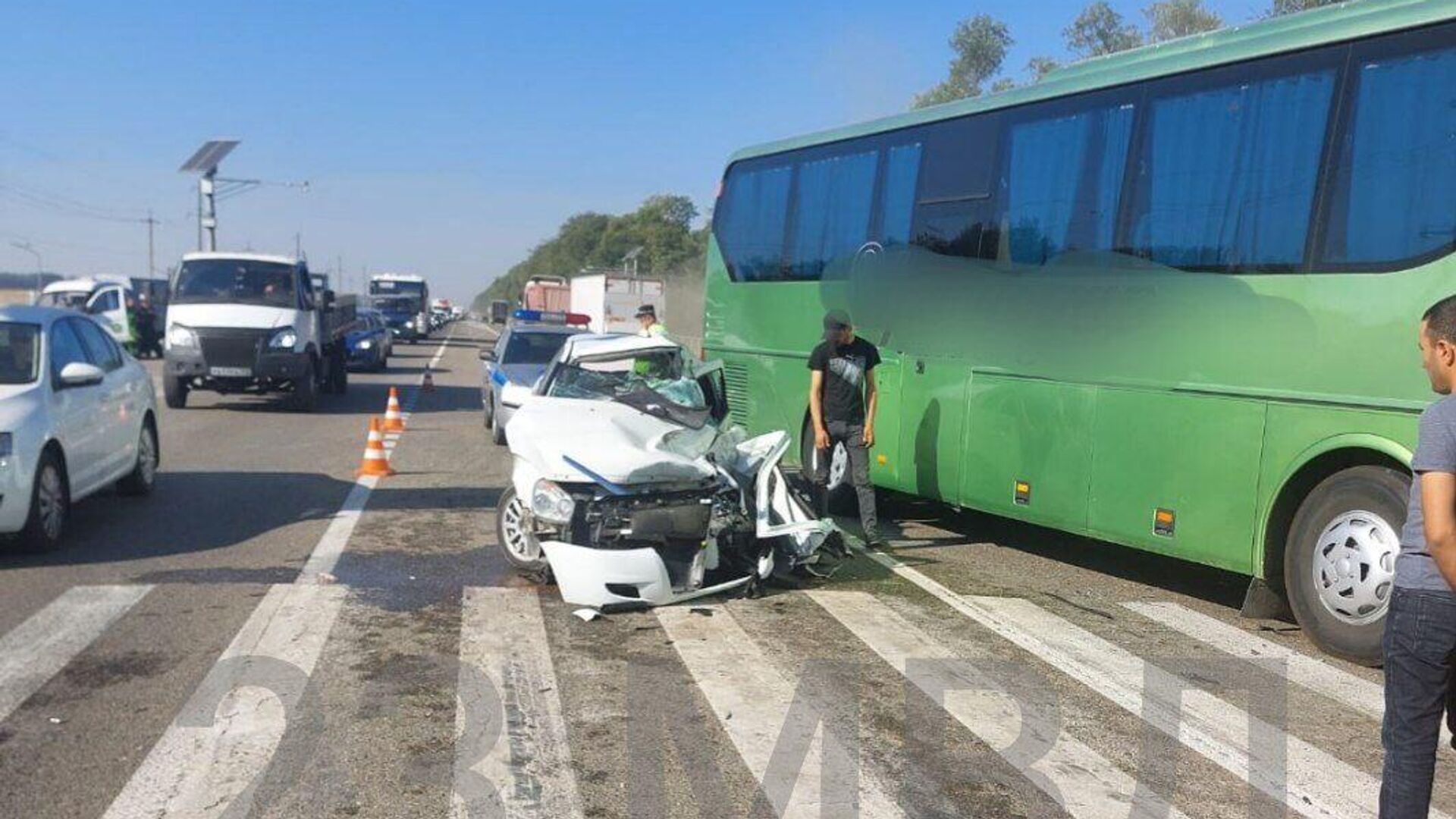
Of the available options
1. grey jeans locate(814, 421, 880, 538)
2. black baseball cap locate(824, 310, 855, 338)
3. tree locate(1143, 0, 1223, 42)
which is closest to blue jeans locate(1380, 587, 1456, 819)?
grey jeans locate(814, 421, 880, 538)

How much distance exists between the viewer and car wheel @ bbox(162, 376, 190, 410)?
19312 mm

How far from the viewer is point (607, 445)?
739cm

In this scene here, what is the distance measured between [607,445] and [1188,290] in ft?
12.7

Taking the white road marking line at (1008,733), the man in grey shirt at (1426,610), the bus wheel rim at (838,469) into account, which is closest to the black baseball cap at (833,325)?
the bus wheel rim at (838,469)

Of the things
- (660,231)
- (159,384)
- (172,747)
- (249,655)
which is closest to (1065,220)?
(249,655)

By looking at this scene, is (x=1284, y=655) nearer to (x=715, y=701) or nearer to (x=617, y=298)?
(x=715, y=701)

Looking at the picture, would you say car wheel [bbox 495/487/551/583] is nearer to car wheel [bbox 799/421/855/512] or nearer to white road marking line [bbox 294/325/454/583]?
white road marking line [bbox 294/325/454/583]

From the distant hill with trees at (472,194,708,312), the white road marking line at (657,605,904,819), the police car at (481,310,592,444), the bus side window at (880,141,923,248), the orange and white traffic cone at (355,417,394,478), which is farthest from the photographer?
the distant hill with trees at (472,194,708,312)

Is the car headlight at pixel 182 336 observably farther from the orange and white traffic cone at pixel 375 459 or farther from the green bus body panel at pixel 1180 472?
the green bus body panel at pixel 1180 472

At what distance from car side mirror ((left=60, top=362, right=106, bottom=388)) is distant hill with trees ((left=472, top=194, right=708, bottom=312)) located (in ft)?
222

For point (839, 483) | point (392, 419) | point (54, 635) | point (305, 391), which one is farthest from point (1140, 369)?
point (305, 391)

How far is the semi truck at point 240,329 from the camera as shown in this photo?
18891mm

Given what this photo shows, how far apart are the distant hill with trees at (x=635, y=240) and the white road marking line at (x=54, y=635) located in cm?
6972

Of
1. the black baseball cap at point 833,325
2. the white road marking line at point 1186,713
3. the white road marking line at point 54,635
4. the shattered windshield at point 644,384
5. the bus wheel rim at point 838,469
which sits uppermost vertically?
the black baseball cap at point 833,325
